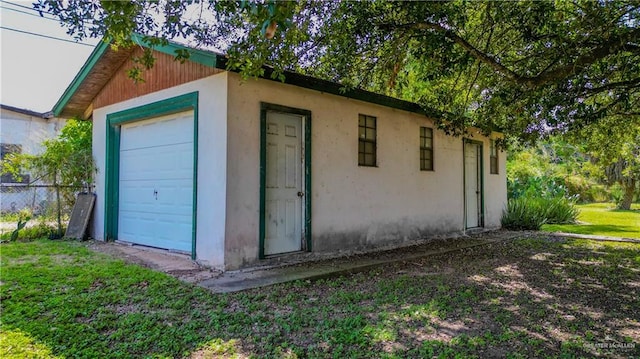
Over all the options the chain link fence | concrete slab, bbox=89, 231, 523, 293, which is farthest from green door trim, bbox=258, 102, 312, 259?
the chain link fence

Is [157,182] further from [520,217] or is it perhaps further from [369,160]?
[520,217]

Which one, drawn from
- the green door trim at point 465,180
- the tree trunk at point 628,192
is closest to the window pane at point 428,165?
the green door trim at point 465,180

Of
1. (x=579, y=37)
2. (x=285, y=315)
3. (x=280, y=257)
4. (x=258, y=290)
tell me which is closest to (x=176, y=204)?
(x=280, y=257)

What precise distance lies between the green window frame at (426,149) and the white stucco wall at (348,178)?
0.16m

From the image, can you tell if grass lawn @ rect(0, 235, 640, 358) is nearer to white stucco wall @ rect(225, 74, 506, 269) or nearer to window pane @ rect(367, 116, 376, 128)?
white stucco wall @ rect(225, 74, 506, 269)

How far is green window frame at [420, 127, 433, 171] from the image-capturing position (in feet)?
30.0

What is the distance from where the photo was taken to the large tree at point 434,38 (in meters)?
4.48

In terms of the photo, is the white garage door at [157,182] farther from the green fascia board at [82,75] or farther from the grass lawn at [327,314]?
the green fascia board at [82,75]

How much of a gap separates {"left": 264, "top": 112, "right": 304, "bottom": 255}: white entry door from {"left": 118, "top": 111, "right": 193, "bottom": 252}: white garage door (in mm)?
1300

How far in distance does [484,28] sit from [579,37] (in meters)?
1.30

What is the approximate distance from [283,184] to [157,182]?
2421 mm

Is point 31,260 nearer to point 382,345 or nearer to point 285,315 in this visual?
point 285,315

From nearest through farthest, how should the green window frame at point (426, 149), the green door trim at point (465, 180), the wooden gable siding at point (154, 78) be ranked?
1. the wooden gable siding at point (154, 78)
2. the green window frame at point (426, 149)
3. the green door trim at point (465, 180)

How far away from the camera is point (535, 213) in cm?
1222
